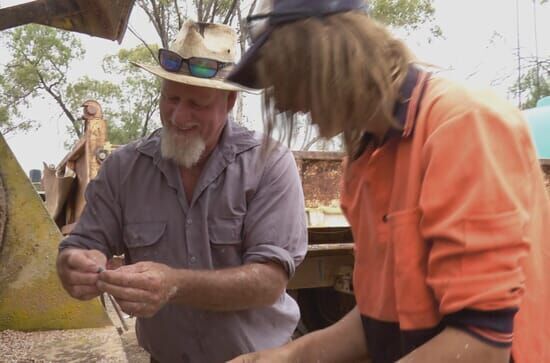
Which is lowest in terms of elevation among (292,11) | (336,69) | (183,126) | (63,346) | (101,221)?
(63,346)

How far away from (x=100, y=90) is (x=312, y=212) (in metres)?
23.9

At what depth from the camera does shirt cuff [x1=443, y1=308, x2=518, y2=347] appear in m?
1.25

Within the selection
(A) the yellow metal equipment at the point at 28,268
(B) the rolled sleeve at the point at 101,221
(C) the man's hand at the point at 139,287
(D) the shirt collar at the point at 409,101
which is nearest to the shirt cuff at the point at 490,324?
(D) the shirt collar at the point at 409,101

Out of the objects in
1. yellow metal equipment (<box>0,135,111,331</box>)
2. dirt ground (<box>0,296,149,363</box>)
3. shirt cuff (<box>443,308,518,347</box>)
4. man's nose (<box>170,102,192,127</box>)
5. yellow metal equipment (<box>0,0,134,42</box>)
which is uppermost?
yellow metal equipment (<box>0,0,134,42</box>)

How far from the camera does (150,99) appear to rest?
27.1 metres

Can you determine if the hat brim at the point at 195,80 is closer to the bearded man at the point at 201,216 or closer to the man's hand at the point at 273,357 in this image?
the bearded man at the point at 201,216

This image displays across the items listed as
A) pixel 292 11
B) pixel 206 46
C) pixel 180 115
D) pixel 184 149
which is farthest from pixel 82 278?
pixel 292 11

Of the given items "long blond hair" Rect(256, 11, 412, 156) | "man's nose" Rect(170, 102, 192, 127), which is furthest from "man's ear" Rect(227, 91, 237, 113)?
"long blond hair" Rect(256, 11, 412, 156)

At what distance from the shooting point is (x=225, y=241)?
2.69 meters

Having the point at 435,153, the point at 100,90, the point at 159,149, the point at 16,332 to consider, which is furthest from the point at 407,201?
the point at 100,90

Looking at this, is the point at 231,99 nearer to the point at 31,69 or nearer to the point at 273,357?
the point at 273,357

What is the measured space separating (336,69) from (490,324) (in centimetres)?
58

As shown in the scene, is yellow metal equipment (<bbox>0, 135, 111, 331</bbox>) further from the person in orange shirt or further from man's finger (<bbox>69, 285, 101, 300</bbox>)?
the person in orange shirt

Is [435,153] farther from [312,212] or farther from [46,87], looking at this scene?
[46,87]
